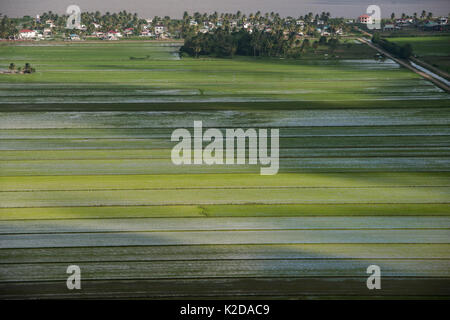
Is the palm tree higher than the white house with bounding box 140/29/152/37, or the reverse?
the palm tree

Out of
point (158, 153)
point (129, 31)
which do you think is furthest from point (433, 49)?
point (158, 153)

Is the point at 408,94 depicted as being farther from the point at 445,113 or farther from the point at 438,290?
the point at 438,290

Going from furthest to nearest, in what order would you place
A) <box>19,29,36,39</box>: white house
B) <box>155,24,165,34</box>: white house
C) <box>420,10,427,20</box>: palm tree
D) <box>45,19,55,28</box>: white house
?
<box>45,19,55,28</box>: white house < <box>155,24,165,34</box>: white house < <box>19,29,36,39</box>: white house < <box>420,10,427,20</box>: palm tree

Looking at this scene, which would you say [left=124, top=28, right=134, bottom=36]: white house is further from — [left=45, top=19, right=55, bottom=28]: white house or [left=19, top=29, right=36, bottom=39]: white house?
[left=19, top=29, right=36, bottom=39]: white house

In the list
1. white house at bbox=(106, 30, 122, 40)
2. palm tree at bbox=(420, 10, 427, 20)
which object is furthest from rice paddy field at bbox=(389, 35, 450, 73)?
white house at bbox=(106, 30, 122, 40)

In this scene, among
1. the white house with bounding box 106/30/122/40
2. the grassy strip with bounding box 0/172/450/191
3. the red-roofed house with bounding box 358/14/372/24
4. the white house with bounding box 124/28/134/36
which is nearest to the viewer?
the grassy strip with bounding box 0/172/450/191

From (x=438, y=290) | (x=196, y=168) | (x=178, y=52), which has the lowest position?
(x=438, y=290)

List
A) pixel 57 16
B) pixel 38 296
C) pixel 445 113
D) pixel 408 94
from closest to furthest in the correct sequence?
1. pixel 38 296
2. pixel 445 113
3. pixel 408 94
4. pixel 57 16

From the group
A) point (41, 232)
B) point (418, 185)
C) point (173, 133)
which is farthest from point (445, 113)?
point (41, 232)

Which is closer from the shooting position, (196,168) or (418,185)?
(418,185)
